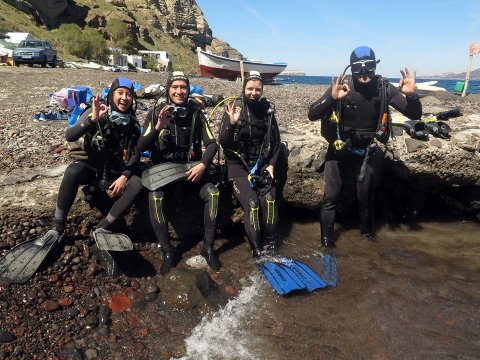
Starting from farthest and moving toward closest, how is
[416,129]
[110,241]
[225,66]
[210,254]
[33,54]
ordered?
[225,66] → [33,54] → [416,129] → [210,254] → [110,241]

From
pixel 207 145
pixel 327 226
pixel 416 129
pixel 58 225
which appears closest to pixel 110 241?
pixel 58 225

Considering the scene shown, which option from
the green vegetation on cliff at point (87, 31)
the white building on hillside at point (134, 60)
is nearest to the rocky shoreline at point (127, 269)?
the green vegetation on cliff at point (87, 31)

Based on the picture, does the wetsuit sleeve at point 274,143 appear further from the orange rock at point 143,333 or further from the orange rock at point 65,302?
the orange rock at point 65,302

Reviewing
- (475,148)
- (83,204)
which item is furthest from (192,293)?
(475,148)

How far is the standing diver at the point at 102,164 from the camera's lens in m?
4.39

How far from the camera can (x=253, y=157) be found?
5.42 meters

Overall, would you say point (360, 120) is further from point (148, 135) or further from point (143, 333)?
point (143, 333)

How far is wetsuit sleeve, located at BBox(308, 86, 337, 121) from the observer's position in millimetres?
5035

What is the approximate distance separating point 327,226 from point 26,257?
3880 millimetres

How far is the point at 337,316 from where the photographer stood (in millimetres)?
4105

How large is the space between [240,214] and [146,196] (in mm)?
1420

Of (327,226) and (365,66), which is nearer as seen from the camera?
(365,66)

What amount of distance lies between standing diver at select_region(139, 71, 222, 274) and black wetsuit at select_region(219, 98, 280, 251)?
1.22 feet

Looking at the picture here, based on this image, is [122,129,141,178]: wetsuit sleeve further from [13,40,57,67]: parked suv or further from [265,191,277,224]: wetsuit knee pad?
[13,40,57,67]: parked suv
